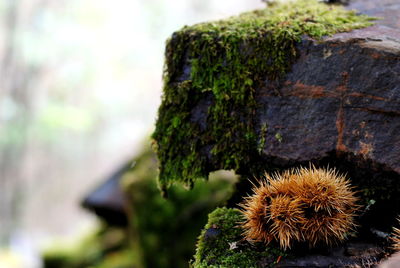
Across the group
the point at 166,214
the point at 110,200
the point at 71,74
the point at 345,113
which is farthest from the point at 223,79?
the point at 71,74

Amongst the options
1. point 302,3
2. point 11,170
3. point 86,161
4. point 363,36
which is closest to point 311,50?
point 363,36

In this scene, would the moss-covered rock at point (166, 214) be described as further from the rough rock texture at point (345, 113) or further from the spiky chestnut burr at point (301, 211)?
the spiky chestnut burr at point (301, 211)

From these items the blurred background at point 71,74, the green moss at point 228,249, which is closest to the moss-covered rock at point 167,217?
the green moss at point 228,249

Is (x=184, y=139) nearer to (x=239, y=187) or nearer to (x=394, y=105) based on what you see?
(x=239, y=187)

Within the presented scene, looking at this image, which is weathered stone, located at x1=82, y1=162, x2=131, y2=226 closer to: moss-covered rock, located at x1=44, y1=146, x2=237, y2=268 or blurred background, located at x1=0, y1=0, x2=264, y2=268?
moss-covered rock, located at x1=44, y1=146, x2=237, y2=268

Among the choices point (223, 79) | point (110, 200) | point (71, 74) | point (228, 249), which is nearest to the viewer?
point (228, 249)

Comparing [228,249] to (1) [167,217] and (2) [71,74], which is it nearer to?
(1) [167,217]
